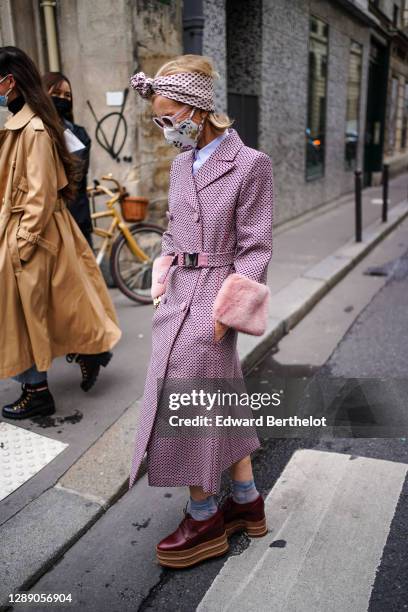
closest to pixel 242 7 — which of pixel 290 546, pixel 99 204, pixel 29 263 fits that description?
pixel 99 204

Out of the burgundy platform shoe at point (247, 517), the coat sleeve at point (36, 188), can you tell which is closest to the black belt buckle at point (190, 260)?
the burgundy platform shoe at point (247, 517)

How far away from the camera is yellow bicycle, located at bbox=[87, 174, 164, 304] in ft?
18.3

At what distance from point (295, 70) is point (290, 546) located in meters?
9.45

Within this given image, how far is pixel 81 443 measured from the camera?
10.7ft

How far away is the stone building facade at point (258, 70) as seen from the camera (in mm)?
5793

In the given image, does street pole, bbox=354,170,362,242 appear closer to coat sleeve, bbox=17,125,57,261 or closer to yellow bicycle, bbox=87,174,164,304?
yellow bicycle, bbox=87,174,164,304

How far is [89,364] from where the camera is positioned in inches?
146

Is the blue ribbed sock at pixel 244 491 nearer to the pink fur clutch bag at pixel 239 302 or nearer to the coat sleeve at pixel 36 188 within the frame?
the pink fur clutch bag at pixel 239 302

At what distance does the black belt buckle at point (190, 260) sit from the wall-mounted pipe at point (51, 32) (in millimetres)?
4494

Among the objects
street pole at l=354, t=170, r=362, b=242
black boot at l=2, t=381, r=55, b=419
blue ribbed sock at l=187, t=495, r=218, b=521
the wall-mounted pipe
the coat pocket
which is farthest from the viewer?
street pole at l=354, t=170, r=362, b=242

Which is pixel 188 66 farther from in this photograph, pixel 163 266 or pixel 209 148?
pixel 163 266

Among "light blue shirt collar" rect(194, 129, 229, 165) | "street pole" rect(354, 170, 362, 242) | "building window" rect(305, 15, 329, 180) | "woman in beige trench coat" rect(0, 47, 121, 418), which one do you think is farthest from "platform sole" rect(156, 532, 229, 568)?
"building window" rect(305, 15, 329, 180)

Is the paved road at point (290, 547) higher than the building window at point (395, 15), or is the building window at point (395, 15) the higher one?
the building window at point (395, 15)

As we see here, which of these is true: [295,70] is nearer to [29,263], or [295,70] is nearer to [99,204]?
[99,204]
